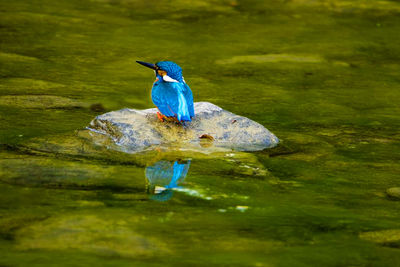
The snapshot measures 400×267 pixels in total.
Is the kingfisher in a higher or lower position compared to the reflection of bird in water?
higher

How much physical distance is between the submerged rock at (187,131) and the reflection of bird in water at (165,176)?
244 mm

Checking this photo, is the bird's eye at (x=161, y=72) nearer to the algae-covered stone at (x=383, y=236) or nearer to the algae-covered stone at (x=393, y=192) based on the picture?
the algae-covered stone at (x=393, y=192)

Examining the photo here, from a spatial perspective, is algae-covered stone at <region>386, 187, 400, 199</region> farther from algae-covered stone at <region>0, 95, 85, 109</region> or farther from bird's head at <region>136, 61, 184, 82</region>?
algae-covered stone at <region>0, 95, 85, 109</region>

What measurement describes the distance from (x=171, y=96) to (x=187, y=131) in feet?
0.75

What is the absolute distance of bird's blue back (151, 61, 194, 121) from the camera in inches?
149

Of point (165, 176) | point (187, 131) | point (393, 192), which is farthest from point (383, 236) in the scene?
point (187, 131)

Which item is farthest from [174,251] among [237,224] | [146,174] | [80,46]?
[80,46]

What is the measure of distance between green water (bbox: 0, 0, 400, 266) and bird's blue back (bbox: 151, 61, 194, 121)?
25cm

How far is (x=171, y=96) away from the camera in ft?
12.5

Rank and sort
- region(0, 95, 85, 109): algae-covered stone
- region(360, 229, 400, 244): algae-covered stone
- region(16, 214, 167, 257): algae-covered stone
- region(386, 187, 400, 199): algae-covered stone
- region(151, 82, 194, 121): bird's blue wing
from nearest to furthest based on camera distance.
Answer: region(16, 214, 167, 257): algae-covered stone, region(360, 229, 400, 244): algae-covered stone, region(386, 187, 400, 199): algae-covered stone, region(151, 82, 194, 121): bird's blue wing, region(0, 95, 85, 109): algae-covered stone

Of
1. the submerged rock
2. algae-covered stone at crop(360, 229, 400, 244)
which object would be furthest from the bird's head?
algae-covered stone at crop(360, 229, 400, 244)

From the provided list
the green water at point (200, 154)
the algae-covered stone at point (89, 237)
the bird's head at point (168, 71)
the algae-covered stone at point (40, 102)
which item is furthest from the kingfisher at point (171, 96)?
the algae-covered stone at point (89, 237)

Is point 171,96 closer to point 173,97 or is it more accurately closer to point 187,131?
point 173,97

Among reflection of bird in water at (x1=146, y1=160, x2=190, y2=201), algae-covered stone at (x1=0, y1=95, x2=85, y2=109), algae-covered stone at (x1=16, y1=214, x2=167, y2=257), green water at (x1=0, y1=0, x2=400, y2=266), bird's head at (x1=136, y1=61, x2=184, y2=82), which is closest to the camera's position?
algae-covered stone at (x1=16, y1=214, x2=167, y2=257)
